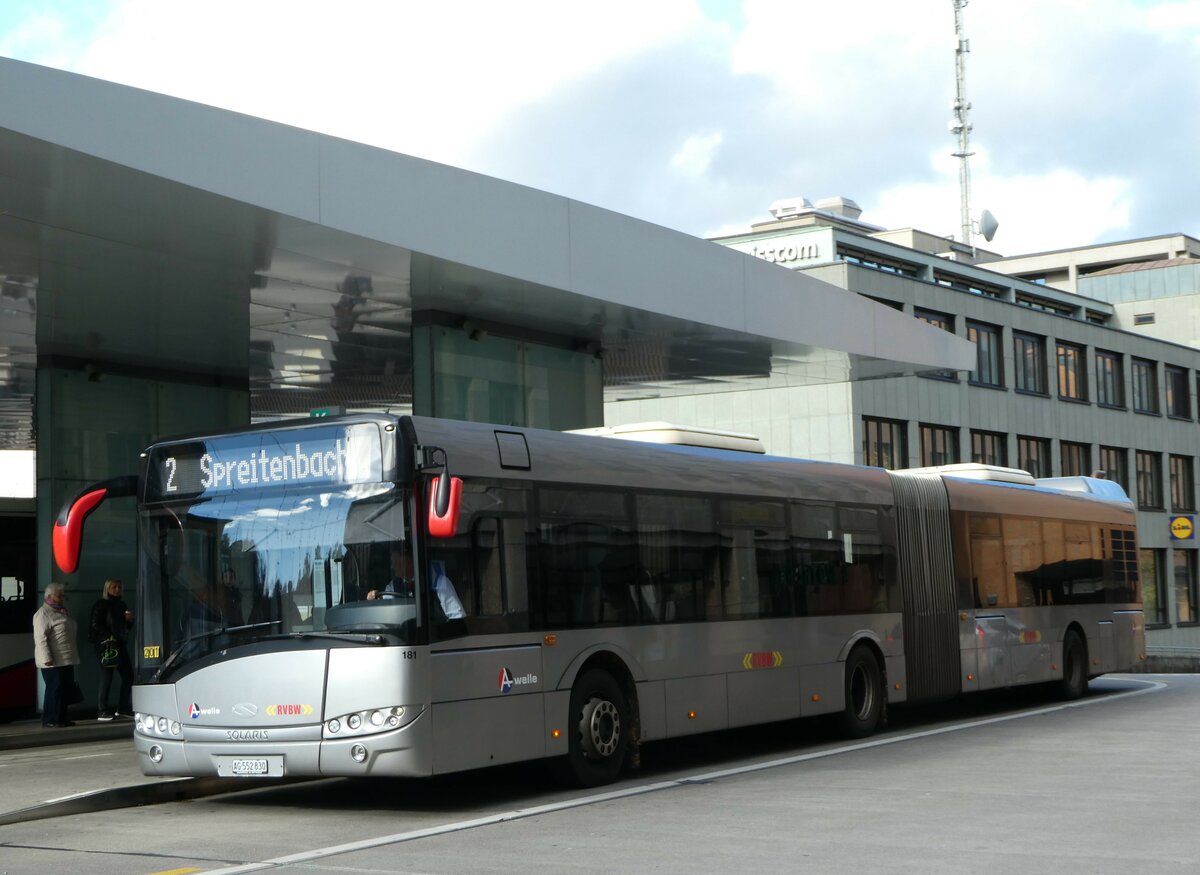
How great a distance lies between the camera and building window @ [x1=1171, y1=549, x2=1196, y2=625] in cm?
5869

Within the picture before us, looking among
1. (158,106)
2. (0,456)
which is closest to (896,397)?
(0,456)

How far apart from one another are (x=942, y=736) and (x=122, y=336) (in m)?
10.6

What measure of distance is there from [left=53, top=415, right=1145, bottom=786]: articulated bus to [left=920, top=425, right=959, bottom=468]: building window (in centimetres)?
3294

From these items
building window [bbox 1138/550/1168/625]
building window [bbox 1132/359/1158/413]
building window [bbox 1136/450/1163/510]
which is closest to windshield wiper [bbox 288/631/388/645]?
building window [bbox 1138/550/1168/625]

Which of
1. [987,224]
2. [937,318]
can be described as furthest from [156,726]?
[987,224]

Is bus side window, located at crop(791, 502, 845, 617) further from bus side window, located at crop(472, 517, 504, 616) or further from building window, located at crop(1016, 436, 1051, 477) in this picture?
building window, located at crop(1016, 436, 1051, 477)

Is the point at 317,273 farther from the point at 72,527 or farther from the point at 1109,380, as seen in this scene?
the point at 1109,380

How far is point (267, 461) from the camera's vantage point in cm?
1155

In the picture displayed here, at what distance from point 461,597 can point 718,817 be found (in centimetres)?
234

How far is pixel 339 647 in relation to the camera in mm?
10930

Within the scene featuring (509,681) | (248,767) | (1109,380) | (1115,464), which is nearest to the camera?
(248,767)

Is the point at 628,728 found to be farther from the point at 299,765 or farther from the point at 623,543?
the point at 299,765

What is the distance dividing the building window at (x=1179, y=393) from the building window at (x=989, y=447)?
12642 mm

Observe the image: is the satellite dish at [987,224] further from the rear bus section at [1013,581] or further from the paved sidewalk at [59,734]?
the paved sidewalk at [59,734]
